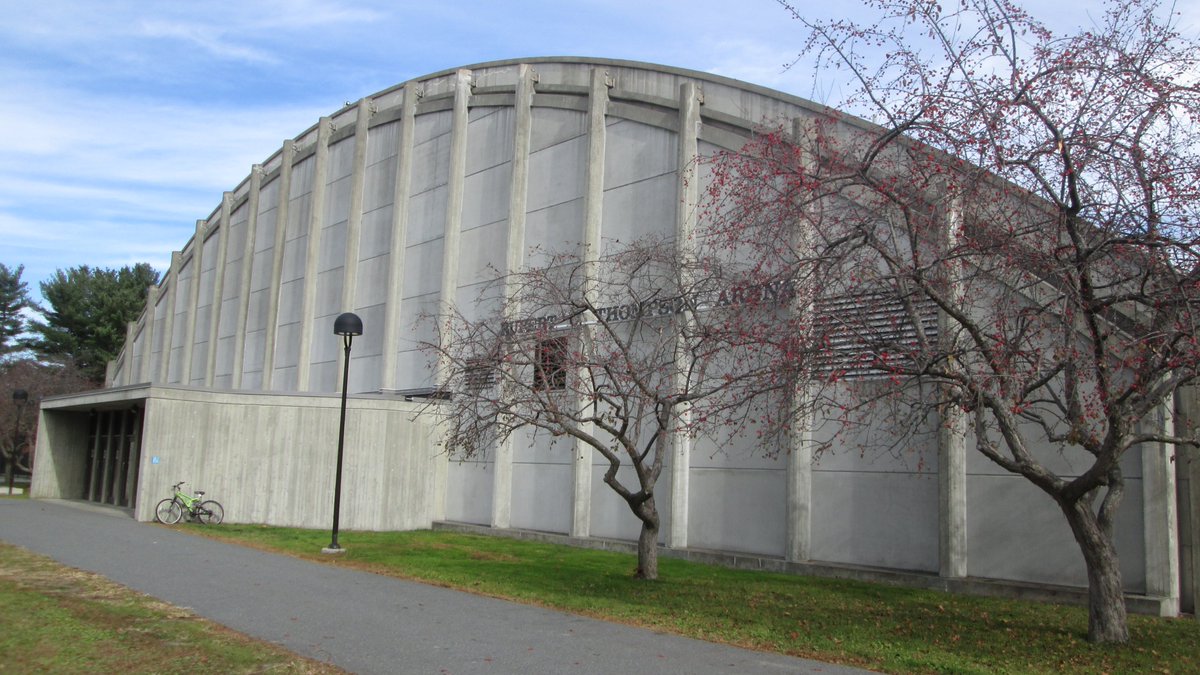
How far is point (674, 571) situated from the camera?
660 inches

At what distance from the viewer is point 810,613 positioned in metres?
12.3

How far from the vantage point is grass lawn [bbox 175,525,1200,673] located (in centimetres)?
948

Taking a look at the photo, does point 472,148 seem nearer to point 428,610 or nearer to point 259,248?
point 259,248

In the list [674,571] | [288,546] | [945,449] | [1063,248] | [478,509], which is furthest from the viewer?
[478,509]

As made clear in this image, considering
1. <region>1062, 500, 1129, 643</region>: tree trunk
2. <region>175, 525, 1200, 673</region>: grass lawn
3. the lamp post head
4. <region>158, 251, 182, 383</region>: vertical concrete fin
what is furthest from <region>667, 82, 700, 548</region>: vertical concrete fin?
<region>158, 251, 182, 383</region>: vertical concrete fin

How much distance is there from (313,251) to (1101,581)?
88.3 ft

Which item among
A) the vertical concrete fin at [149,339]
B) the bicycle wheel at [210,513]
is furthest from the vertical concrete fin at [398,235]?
the vertical concrete fin at [149,339]

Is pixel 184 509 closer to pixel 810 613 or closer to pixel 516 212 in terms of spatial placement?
pixel 516 212

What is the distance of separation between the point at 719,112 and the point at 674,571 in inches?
392

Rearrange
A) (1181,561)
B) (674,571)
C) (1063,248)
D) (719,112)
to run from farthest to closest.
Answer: (719,112)
(674,571)
(1181,561)
(1063,248)

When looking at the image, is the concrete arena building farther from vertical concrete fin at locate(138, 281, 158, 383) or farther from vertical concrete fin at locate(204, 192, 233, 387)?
vertical concrete fin at locate(138, 281, 158, 383)

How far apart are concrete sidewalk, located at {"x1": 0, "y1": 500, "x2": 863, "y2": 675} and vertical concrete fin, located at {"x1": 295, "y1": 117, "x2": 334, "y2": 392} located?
14407mm

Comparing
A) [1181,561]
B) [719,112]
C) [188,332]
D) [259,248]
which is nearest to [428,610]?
[1181,561]

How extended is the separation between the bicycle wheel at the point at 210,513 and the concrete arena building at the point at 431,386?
0.38 m
